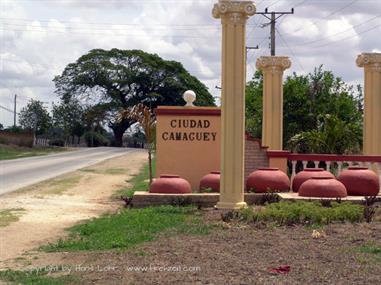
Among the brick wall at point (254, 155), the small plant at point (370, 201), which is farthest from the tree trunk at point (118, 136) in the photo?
the small plant at point (370, 201)

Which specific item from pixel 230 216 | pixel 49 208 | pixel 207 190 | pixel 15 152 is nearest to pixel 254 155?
pixel 207 190

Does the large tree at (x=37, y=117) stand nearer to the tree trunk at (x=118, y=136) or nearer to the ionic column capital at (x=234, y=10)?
the tree trunk at (x=118, y=136)

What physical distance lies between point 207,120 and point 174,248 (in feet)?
28.7

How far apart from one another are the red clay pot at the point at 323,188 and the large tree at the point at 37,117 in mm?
76541

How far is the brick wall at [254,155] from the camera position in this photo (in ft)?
58.7

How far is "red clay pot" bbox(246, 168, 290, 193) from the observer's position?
15523mm

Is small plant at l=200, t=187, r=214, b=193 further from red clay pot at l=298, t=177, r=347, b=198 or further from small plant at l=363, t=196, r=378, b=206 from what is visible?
small plant at l=363, t=196, r=378, b=206

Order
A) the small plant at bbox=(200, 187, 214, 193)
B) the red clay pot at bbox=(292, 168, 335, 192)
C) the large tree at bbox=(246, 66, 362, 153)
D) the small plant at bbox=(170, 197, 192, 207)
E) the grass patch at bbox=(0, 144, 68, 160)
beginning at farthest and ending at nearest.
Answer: the grass patch at bbox=(0, 144, 68, 160), the large tree at bbox=(246, 66, 362, 153), the small plant at bbox=(200, 187, 214, 193), the red clay pot at bbox=(292, 168, 335, 192), the small plant at bbox=(170, 197, 192, 207)

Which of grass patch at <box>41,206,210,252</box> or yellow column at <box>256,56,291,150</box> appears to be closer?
grass patch at <box>41,206,210,252</box>

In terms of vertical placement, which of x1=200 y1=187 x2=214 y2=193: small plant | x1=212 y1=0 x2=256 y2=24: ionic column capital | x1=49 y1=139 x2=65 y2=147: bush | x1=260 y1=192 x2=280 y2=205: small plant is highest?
x1=212 y1=0 x2=256 y2=24: ionic column capital

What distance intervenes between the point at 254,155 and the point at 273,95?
Result: 3080 mm

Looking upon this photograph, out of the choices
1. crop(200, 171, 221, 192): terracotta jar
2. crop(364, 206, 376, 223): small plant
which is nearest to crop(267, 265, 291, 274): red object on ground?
crop(364, 206, 376, 223): small plant

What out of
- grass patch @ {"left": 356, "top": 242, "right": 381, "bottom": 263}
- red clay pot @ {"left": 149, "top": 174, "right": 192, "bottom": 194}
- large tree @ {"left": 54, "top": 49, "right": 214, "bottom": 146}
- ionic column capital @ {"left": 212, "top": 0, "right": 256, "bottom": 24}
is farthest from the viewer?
large tree @ {"left": 54, "top": 49, "right": 214, "bottom": 146}

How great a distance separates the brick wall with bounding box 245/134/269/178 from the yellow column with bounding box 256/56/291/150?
251 cm
